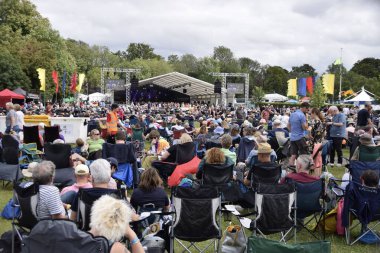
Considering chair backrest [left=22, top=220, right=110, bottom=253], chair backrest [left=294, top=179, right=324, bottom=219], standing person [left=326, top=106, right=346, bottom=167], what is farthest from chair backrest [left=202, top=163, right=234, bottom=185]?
standing person [left=326, top=106, right=346, bottom=167]

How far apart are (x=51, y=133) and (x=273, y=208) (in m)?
7.35

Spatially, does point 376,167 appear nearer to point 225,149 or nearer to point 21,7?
point 225,149

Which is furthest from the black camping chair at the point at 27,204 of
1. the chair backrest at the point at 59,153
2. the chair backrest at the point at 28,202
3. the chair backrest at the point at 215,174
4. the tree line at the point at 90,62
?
the tree line at the point at 90,62

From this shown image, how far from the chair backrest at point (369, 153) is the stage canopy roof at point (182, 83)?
34.6 meters

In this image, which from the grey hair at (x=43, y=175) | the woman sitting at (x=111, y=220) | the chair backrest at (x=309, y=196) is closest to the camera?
the woman sitting at (x=111, y=220)

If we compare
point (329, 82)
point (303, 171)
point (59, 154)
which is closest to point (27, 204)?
point (303, 171)

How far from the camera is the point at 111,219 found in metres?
3.11

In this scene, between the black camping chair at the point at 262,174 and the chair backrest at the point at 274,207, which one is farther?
the black camping chair at the point at 262,174

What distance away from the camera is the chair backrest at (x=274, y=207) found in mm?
4648

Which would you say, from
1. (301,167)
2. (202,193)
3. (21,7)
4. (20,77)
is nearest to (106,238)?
(202,193)

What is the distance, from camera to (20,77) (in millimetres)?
38875

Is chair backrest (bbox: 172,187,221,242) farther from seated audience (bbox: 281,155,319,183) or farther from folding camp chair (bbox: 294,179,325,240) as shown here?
seated audience (bbox: 281,155,319,183)

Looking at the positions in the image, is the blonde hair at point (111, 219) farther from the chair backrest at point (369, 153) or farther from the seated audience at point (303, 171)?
the chair backrest at point (369, 153)

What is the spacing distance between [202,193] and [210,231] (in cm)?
37
